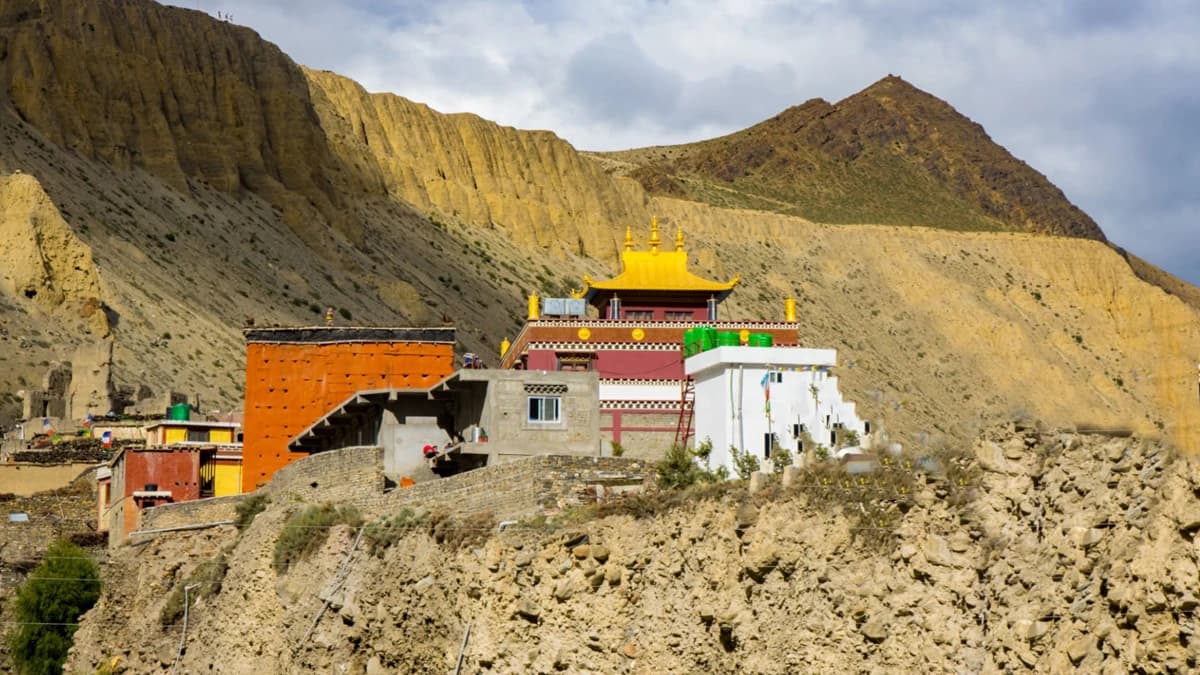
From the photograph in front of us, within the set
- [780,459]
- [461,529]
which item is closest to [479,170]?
[461,529]

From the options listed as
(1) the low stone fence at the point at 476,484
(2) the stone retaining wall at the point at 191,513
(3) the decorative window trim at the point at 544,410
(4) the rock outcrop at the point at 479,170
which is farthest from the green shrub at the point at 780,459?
(4) the rock outcrop at the point at 479,170

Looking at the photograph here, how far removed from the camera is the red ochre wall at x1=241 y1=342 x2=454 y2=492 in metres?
46.7

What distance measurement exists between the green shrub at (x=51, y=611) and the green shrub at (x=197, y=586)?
3953mm

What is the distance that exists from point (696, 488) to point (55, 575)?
22.0m

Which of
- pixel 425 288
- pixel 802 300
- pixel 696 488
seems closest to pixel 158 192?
pixel 425 288

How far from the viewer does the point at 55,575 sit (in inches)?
1715

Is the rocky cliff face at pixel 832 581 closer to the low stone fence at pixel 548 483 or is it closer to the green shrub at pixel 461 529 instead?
the green shrub at pixel 461 529

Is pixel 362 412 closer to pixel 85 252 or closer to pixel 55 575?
pixel 55 575

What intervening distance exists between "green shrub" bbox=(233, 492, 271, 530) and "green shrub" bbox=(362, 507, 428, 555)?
7407 millimetres

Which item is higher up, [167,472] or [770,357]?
[770,357]

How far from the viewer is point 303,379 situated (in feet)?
155

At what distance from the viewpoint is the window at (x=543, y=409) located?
34.4 m

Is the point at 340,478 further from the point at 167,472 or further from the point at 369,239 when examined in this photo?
the point at 369,239

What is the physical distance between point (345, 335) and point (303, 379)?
124 cm
